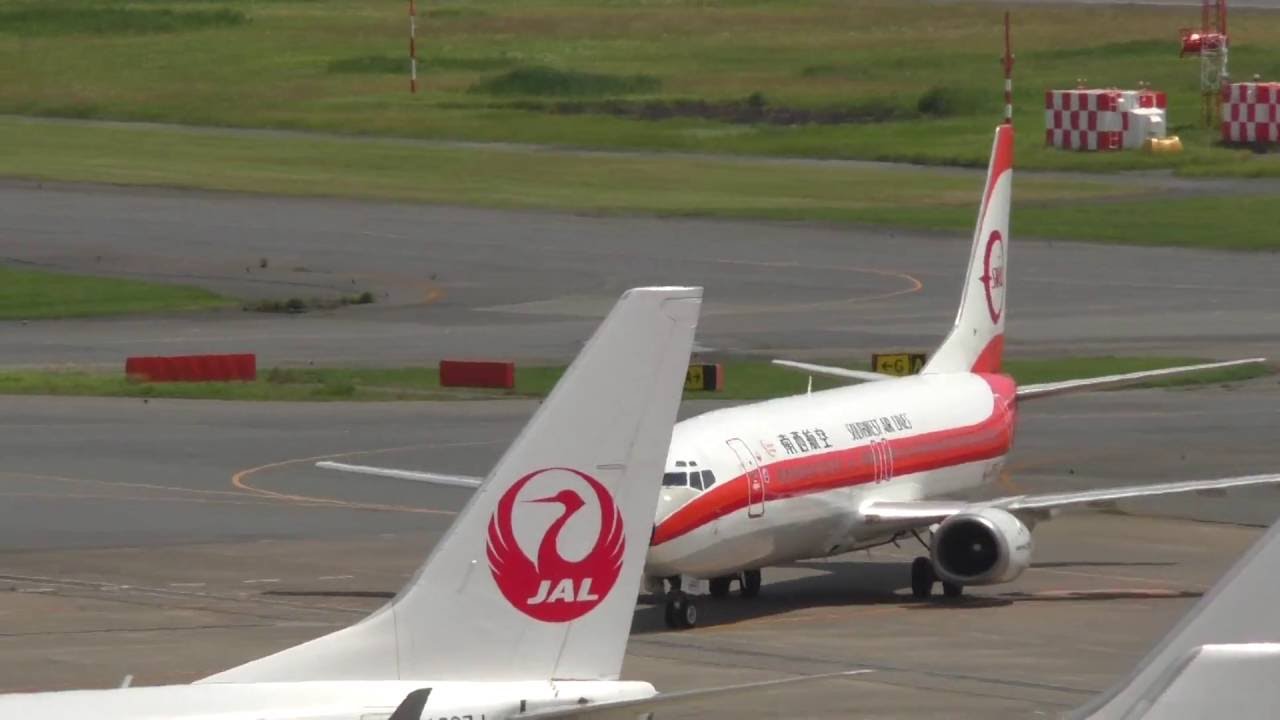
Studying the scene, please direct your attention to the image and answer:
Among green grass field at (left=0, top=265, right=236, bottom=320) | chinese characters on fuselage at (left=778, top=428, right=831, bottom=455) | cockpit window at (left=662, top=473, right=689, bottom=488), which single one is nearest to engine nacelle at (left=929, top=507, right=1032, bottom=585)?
chinese characters on fuselage at (left=778, top=428, right=831, bottom=455)

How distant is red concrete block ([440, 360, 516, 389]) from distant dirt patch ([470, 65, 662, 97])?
72.5m

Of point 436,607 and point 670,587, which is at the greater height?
point 436,607

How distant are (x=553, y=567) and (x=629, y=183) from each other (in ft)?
270

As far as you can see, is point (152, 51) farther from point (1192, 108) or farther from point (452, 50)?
point (1192, 108)

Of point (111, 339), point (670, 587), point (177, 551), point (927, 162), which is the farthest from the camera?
point (927, 162)

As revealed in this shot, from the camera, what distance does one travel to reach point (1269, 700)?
950 cm

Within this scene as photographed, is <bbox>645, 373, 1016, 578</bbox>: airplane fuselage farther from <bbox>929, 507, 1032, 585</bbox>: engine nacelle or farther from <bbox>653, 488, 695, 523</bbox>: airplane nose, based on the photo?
<bbox>929, 507, 1032, 585</bbox>: engine nacelle

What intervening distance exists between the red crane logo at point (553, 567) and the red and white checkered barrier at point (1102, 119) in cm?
8684

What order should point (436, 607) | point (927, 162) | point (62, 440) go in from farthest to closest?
1. point (927, 162)
2. point (62, 440)
3. point (436, 607)

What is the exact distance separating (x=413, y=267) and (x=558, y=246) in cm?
588

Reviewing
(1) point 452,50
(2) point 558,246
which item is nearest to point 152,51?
(1) point 452,50

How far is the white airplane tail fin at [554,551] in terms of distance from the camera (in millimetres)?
15000

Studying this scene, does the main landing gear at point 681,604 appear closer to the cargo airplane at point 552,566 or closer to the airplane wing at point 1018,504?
the airplane wing at point 1018,504

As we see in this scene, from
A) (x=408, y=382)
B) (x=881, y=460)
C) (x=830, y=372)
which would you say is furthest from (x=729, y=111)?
(x=881, y=460)
